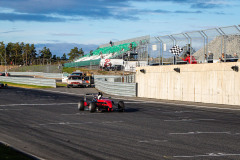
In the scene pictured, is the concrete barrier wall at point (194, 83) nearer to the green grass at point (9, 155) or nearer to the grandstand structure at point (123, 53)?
the grandstand structure at point (123, 53)

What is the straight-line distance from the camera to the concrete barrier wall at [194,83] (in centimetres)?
2202

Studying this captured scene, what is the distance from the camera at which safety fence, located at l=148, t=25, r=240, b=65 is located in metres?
22.5

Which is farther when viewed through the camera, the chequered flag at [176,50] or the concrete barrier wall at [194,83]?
the chequered flag at [176,50]

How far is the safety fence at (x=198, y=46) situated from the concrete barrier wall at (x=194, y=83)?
0.70 metres

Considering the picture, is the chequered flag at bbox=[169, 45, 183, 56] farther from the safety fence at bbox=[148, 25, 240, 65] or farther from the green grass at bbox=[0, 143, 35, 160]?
the green grass at bbox=[0, 143, 35, 160]

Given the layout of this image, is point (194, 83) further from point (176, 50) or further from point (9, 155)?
point (9, 155)

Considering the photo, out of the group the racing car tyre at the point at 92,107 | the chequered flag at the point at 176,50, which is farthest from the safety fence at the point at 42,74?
the racing car tyre at the point at 92,107

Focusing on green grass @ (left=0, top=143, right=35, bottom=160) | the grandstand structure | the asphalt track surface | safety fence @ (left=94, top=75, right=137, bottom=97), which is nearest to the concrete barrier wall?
safety fence @ (left=94, top=75, right=137, bottom=97)

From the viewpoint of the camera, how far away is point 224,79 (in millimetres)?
22344

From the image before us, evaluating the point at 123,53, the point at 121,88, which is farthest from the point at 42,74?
→ the point at 121,88

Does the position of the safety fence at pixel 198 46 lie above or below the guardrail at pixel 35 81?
above

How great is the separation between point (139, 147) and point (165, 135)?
2.12 m

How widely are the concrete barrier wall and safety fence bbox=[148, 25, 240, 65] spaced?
2.31 ft

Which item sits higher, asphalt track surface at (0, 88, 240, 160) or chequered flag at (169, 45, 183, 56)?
chequered flag at (169, 45, 183, 56)
